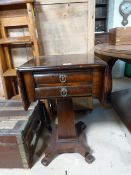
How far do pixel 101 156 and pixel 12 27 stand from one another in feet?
4.29

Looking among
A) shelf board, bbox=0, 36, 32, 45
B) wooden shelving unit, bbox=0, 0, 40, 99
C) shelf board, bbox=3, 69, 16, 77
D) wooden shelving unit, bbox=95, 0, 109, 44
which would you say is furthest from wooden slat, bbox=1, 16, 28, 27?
wooden shelving unit, bbox=95, 0, 109, 44

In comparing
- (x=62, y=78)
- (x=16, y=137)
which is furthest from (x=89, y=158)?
(x=62, y=78)

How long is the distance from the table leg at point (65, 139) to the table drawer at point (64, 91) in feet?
0.66

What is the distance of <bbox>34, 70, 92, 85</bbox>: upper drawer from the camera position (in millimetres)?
814

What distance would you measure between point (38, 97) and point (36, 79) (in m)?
0.11

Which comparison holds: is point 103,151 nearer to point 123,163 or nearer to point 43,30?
point 123,163

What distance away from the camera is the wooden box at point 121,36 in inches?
43.5

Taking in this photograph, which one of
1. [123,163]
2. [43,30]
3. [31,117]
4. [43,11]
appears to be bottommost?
[123,163]

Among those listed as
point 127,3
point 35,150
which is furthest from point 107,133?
point 127,3

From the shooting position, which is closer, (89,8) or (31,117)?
(31,117)

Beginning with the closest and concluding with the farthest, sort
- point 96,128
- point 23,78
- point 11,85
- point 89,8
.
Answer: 1. point 23,78
2. point 89,8
3. point 96,128
4. point 11,85

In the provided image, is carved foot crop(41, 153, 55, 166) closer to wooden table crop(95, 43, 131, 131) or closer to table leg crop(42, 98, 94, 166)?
table leg crop(42, 98, 94, 166)

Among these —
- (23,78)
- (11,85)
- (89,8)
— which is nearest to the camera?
(23,78)

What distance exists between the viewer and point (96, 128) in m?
1.41
